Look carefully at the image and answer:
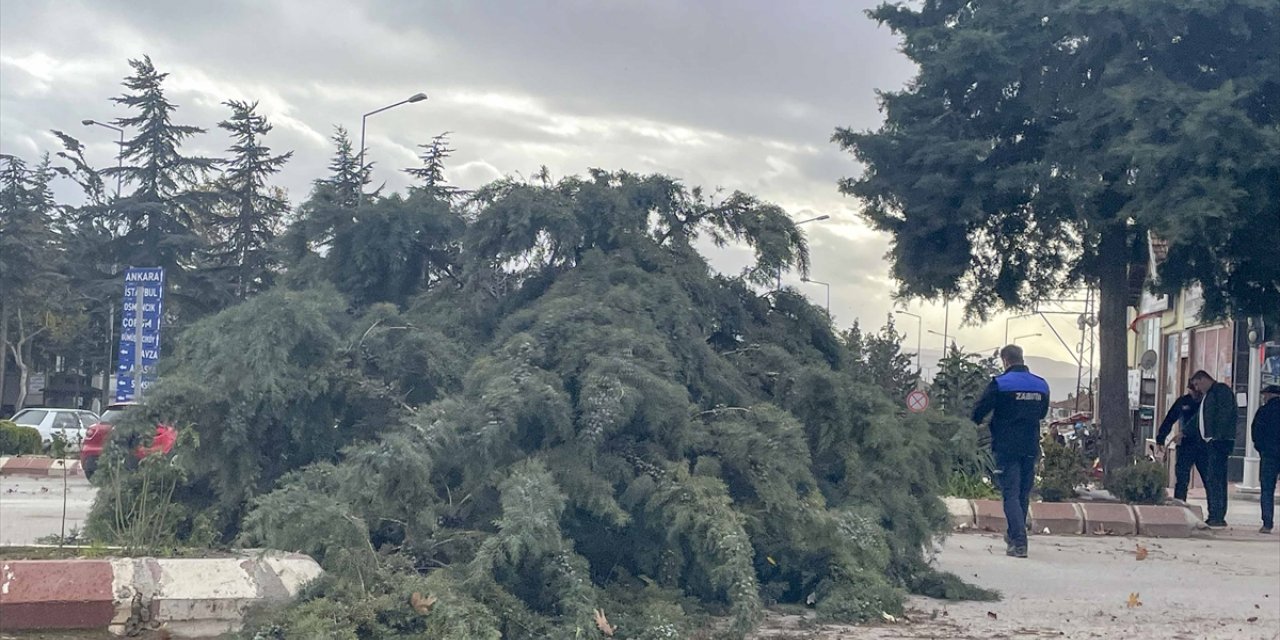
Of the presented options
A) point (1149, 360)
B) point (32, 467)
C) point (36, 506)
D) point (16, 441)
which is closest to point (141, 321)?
point (32, 467)

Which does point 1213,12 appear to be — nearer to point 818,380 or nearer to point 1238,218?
point 1238,218

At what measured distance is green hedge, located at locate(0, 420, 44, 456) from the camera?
22781 mm

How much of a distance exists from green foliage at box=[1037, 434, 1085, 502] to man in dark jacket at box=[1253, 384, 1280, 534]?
3.33ft

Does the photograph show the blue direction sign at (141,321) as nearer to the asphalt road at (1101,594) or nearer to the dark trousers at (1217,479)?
the asphalt road at (1101,594)

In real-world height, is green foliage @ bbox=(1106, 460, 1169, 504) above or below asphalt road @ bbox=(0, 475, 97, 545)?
above

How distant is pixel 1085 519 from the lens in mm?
12688

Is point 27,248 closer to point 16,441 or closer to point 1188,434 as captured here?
point 16,441

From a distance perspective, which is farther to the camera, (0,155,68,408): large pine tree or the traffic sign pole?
(0,155,68,408): large pine tree

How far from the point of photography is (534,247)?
8406 millimetres

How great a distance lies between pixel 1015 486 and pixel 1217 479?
4.48m

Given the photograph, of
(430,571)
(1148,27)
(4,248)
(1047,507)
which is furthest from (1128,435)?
(4,248)

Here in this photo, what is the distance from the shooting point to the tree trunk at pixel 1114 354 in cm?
1479

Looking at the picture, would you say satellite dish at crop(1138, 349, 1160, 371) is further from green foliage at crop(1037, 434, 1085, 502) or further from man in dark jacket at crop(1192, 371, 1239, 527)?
man in dark jacket at crop(1192, 371, 1239, 527)

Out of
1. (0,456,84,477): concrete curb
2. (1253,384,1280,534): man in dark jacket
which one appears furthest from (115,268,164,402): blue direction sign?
(1253,384,1280,534): man in dark jacket
